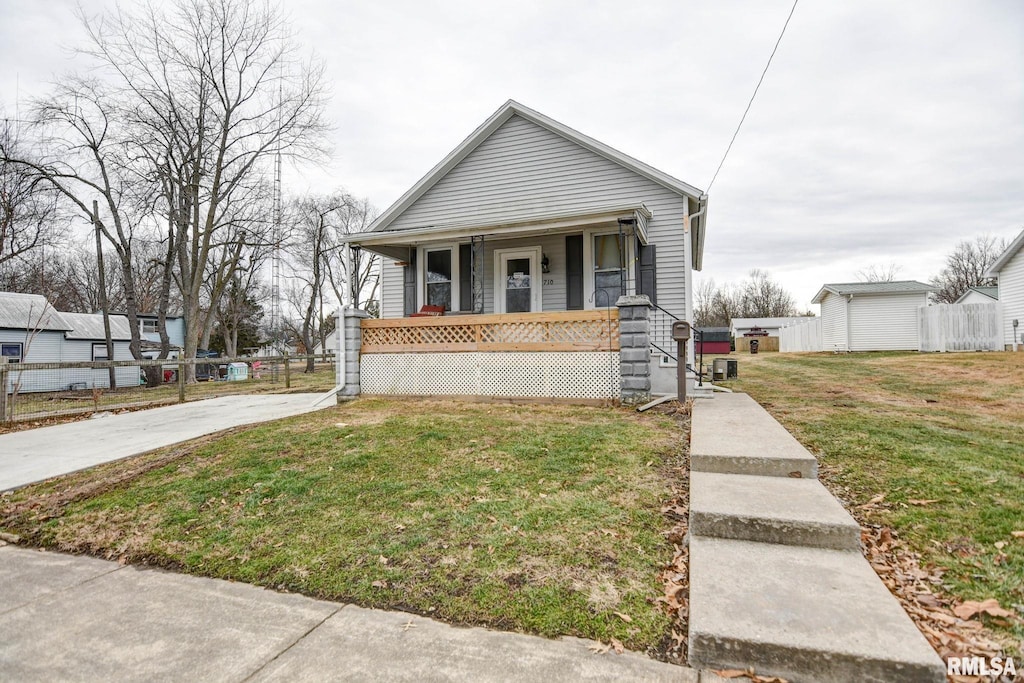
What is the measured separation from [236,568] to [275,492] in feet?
3.77

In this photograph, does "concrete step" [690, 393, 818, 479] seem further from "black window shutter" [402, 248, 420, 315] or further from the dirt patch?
"black window shutter" [402, 248, 420, 315]

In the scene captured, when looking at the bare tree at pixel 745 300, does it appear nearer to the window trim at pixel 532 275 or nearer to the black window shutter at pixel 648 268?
the black window shutter at pixel 648 268

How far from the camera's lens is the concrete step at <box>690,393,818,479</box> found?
379 centimetres

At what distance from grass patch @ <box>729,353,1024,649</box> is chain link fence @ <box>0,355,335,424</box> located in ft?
38.6

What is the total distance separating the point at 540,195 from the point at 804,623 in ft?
32.0

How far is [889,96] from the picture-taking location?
9977 mm

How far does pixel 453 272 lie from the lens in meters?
10.9

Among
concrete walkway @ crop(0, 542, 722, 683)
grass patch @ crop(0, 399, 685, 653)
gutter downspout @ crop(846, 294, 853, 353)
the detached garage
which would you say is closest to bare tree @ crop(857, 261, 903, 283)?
the detached garage

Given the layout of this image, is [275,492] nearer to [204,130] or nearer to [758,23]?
[758,23]

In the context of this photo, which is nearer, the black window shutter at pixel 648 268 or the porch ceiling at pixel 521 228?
the porch ceiling at pixel 521 228

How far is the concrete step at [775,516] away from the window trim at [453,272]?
813 cm

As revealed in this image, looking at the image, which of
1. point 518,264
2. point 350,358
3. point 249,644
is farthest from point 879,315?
point 249,644

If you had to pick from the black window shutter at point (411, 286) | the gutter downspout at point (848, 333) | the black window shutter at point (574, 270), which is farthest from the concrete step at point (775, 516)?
the gutter downspout at point (848, 333)

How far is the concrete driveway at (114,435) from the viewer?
524 centimetres
